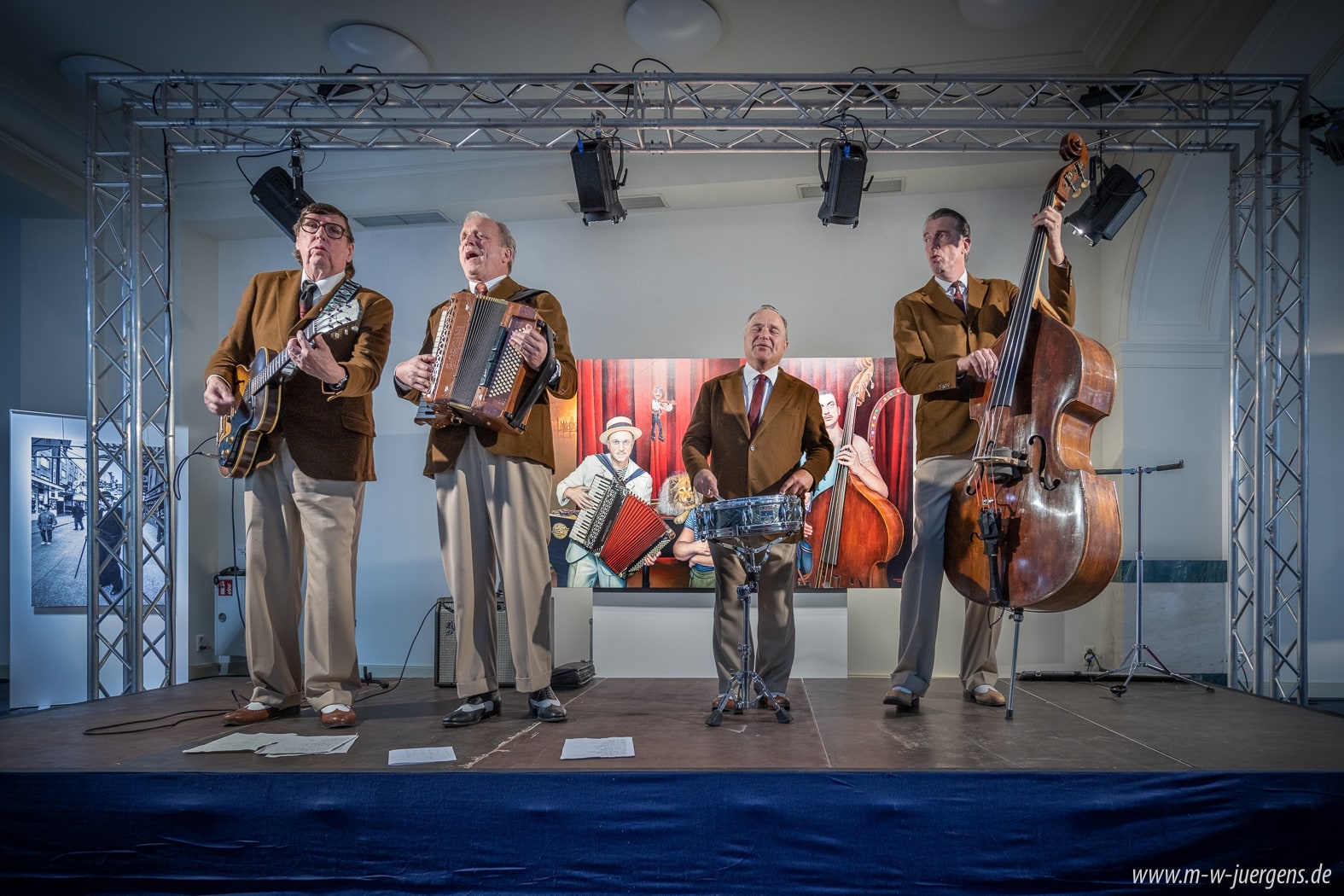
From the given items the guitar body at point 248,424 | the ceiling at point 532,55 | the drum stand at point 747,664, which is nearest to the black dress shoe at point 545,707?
the drum stand at point 747,664

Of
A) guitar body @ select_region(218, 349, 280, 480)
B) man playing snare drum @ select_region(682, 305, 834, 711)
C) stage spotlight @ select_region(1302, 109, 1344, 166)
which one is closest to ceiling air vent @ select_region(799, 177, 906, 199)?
stage spotlight @ select_region(1302, 109, 1344, 166)

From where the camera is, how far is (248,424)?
11.2 ft

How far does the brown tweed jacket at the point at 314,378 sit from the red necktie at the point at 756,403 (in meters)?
1.57

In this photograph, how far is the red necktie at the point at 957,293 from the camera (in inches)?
148

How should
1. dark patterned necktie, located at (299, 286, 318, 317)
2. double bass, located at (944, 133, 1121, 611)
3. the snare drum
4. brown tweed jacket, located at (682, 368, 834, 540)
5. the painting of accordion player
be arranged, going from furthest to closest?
the painting of accordion player → brown tweed jacket, located at (682, 368, 834, 540) → dark patterned necktie, located at (299, 286, 318, 317) → the snare drum → double bass, located at (944, 133, 1121, 611)

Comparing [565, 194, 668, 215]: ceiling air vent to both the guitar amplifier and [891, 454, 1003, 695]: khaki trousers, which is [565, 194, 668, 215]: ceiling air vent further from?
[891, 454, 1003, 695]: khaki trousers

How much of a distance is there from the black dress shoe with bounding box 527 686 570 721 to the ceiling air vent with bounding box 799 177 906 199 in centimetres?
457

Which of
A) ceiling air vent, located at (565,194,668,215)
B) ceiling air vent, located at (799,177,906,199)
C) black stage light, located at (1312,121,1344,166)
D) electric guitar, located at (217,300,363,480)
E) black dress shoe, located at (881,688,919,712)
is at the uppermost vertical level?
ceiling air vent, located at (799,177,906,199)

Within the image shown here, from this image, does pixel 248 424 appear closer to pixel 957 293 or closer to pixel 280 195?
pixel 280 195

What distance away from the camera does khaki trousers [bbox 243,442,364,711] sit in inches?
135

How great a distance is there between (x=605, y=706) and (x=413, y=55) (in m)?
4.40

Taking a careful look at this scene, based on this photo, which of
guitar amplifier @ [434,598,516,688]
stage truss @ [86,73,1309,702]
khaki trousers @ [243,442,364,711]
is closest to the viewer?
khaki trousers @ [243,442,364,711]

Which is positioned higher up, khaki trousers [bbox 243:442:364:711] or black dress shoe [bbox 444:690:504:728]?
khaki trousers [bbox 243:442:364:711]

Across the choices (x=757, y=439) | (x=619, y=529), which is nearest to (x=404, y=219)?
(x=619, y=529)
